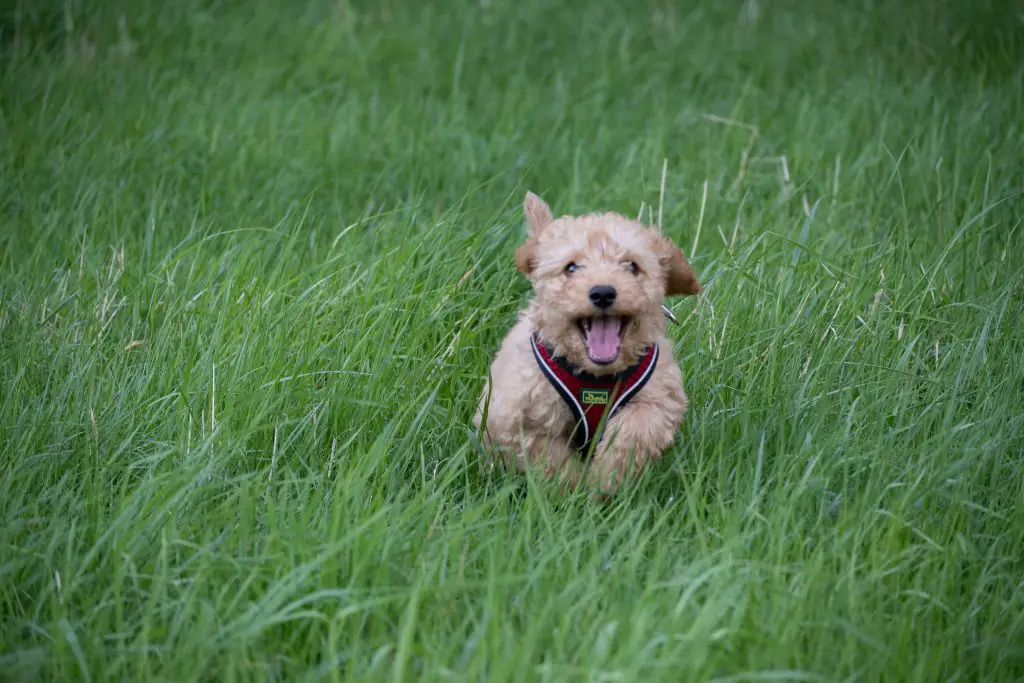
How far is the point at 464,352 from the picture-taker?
4449mm

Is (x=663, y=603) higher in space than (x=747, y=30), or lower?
lower

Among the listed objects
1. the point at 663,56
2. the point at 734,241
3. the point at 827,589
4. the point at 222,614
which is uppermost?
the point at 663,56

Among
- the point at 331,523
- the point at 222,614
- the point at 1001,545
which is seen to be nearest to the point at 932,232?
the point at 1001,545

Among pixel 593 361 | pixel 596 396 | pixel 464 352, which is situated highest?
pixel 593 361

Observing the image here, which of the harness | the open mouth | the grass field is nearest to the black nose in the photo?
the open mouth

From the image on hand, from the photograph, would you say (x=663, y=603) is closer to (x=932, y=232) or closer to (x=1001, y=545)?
(x=1001, y=545)

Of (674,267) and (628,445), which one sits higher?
(674,267)

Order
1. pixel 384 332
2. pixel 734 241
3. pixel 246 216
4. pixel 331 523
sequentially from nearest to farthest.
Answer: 1. pixel 331 523
2. pixel 384 332
3. pixel 734 241
4. pixel 246 216

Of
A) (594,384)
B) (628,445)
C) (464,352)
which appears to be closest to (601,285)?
(594,384)

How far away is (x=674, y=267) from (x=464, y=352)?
1013mm

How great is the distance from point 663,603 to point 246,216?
3.25m

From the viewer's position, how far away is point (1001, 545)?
3.39 meters

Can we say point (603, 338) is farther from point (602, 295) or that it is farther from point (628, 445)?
point (628, 445)

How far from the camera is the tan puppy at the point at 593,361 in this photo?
358cm
